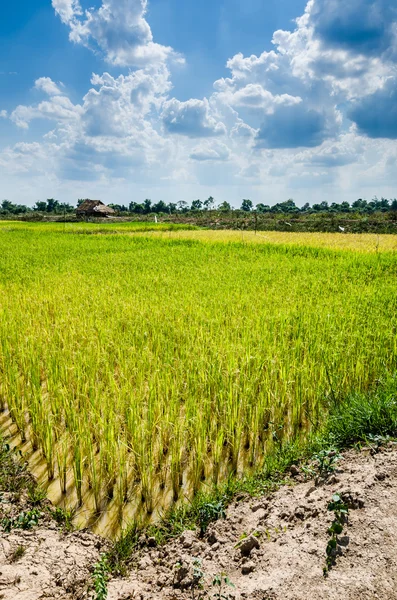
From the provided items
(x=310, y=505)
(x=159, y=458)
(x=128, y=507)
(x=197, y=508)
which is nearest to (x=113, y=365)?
(x=159, y=458)

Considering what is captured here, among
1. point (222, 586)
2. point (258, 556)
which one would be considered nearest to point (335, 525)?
point (258, 556)

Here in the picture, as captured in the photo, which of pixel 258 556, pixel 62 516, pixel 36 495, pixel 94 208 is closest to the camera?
pixel 258 556

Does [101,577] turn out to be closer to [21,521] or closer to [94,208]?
[21,521]

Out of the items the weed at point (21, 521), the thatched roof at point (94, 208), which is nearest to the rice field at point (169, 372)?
the weed at point (21, 521)

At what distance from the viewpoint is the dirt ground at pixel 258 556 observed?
1728 mm

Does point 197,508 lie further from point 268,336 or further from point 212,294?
point 212,294

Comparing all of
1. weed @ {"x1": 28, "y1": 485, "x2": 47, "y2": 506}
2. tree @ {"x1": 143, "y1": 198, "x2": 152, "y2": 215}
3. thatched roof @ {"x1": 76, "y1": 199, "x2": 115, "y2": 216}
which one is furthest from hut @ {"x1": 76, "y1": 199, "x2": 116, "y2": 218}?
weed @ {"x1": 28, "y1": 485, "x2": 47, "y2": 506}

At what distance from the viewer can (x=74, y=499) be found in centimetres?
264

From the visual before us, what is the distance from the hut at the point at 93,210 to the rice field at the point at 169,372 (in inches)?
1381

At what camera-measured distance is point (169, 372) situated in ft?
12.5

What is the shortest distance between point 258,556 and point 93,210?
141 ft

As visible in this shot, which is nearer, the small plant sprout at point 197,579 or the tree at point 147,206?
the small plant sprout at point 197,579

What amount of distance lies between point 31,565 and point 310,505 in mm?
1516

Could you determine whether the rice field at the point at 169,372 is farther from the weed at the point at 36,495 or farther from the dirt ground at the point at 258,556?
the dirt ground at the point at 258,556
